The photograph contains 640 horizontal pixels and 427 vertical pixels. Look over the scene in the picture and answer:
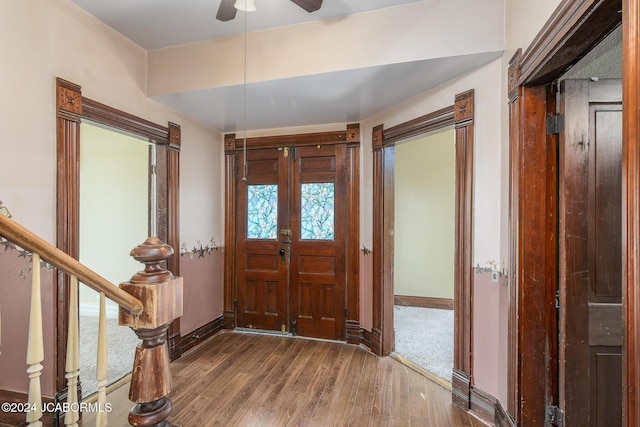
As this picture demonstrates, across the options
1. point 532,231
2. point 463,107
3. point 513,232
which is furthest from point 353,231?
point 532,231

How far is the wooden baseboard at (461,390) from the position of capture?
2.18 meters

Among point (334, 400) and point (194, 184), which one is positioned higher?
point (194, 184)

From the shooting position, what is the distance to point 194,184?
10.8 feet

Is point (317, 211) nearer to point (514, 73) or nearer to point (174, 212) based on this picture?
point (174, 212)

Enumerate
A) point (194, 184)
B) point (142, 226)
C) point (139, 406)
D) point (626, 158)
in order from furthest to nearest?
1. point (142, 226)
2. point (194, 184)
3. point (139, 406)
4. point (626, 158)

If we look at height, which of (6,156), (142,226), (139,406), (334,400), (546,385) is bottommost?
(334,400)

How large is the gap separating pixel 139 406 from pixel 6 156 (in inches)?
66.5

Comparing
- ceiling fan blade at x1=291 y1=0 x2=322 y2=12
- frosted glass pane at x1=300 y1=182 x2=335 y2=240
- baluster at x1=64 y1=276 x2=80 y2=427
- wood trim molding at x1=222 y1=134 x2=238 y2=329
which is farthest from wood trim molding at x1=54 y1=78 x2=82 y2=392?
frosted glass pane at x1=300 y1=182 x2=335 y2=240

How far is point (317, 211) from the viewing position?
3.49 m

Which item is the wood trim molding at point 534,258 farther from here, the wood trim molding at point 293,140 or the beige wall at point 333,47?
the wood trim molding at point 293,140

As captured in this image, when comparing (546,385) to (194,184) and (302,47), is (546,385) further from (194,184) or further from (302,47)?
(194,184)

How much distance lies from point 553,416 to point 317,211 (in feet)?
8.25

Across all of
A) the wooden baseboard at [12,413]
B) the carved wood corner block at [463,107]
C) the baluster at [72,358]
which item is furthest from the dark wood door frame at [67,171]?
the carved wood corner block at [463,107]

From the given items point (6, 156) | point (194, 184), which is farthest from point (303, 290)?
point (6, 156)
